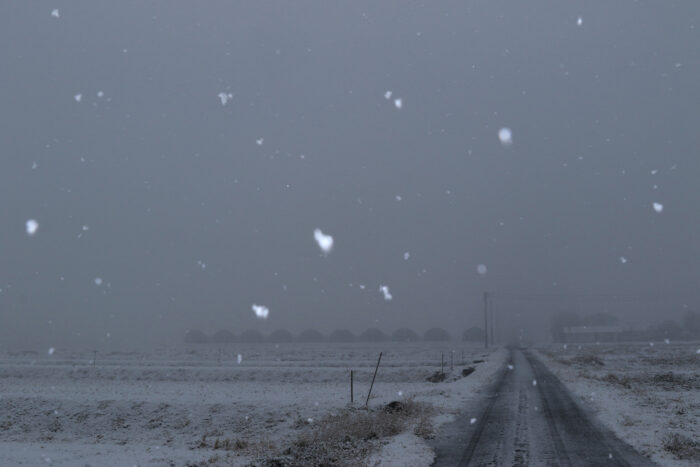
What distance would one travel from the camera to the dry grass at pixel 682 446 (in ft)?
46.8

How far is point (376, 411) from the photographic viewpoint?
73.3 feet

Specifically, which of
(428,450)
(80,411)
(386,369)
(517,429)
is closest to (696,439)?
(517,429)

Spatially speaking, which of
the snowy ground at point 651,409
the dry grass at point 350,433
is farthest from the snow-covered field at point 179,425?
the snowy ground at point 651,409

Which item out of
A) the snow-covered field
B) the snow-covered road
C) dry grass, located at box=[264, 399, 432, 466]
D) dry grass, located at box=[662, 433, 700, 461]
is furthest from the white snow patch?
dry grass, located at box=[662, 433, 700, 461]

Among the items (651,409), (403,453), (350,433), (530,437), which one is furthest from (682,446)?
(350,433)

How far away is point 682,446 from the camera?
50.1 ft

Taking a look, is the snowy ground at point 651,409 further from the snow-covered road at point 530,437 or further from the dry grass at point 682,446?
the snow-covered road at point 530,437

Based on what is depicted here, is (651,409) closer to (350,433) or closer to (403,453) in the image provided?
(350,433)

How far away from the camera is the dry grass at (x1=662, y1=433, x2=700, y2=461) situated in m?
14.2

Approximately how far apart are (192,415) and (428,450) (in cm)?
1324

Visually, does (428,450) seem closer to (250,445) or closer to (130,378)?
(250,445)

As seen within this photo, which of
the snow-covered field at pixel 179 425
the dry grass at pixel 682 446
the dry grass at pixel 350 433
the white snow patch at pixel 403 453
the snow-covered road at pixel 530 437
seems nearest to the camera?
the white snow patch at pixel 403 453

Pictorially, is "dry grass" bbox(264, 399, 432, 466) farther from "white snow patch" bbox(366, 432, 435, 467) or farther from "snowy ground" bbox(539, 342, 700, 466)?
"snowy ground" bbox(539, 342, 700, 466)

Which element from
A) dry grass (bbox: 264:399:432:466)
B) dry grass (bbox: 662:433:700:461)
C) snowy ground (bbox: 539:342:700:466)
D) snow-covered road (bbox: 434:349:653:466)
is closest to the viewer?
snow-covered road (bbox: 434:349:653:466)
